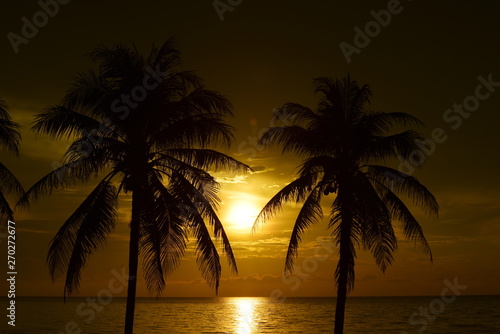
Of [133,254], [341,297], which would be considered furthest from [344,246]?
[133,254]

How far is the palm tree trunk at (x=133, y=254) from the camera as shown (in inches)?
685

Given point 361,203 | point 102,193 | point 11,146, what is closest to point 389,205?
point 361,203

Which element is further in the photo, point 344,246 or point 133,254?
point 344,246

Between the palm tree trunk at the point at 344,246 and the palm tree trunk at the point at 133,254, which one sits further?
the palm tree trunk at the point at 344,246

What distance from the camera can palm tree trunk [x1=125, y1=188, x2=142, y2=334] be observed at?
685 inches

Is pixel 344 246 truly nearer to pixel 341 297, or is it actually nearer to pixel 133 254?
pixel 341 297

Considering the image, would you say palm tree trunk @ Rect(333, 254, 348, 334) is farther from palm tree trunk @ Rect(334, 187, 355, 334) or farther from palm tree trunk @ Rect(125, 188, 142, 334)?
palm tree trunk @ Rect(125, 188, 142, 334)

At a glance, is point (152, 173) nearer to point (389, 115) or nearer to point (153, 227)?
point (153, 227)

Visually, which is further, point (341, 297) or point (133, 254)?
point (341, 297)

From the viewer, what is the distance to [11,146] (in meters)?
22.2

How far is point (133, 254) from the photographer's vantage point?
1773cm

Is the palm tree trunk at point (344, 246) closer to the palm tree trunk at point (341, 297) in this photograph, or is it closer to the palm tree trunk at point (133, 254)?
the palm tree trunk at point (341, 297)

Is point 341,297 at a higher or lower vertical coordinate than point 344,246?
lower

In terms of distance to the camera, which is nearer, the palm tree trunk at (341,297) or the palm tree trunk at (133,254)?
the palm tree trunk at (133,254)
